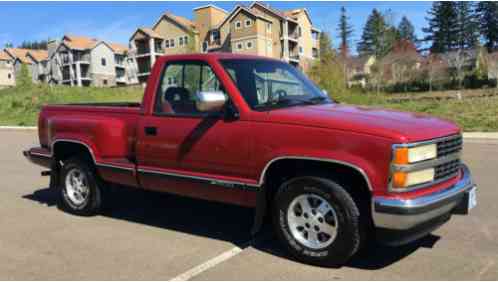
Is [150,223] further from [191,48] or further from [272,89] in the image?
[191,48]

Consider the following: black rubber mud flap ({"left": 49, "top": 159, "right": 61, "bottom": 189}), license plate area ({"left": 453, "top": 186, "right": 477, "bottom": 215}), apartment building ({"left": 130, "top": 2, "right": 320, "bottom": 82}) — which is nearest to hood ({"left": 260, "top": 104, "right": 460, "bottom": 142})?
license plate area ({"left": 453, "top": 186, "right": 477, "bottom": 215})

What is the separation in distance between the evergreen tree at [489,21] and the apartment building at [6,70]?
87151mm

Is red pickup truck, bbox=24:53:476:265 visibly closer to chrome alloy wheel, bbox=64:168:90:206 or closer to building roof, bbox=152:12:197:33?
chrome alloy wheel, bbox=64:168:90:206

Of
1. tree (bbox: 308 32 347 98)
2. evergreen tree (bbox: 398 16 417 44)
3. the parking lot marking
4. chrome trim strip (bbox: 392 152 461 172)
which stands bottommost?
the parking lot marking

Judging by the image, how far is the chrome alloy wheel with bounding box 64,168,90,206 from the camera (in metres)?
6.26

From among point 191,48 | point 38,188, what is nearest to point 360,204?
point 38,188

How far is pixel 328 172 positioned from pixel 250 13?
54.5 m

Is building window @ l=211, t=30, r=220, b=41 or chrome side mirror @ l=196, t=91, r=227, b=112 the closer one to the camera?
chrome side mirror @ l=196, t=91, r=227, b=112

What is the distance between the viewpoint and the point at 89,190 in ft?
20.2

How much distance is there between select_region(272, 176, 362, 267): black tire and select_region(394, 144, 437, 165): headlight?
565 millimetres

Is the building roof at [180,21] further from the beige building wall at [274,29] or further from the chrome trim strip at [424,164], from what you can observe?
the chrome trim strip at [424,164]

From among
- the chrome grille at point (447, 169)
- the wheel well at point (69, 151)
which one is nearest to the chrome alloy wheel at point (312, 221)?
the chrome grille at point (447, 169)

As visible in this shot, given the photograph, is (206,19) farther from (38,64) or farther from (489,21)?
(489,21)

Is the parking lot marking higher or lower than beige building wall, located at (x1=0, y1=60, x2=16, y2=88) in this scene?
lower
